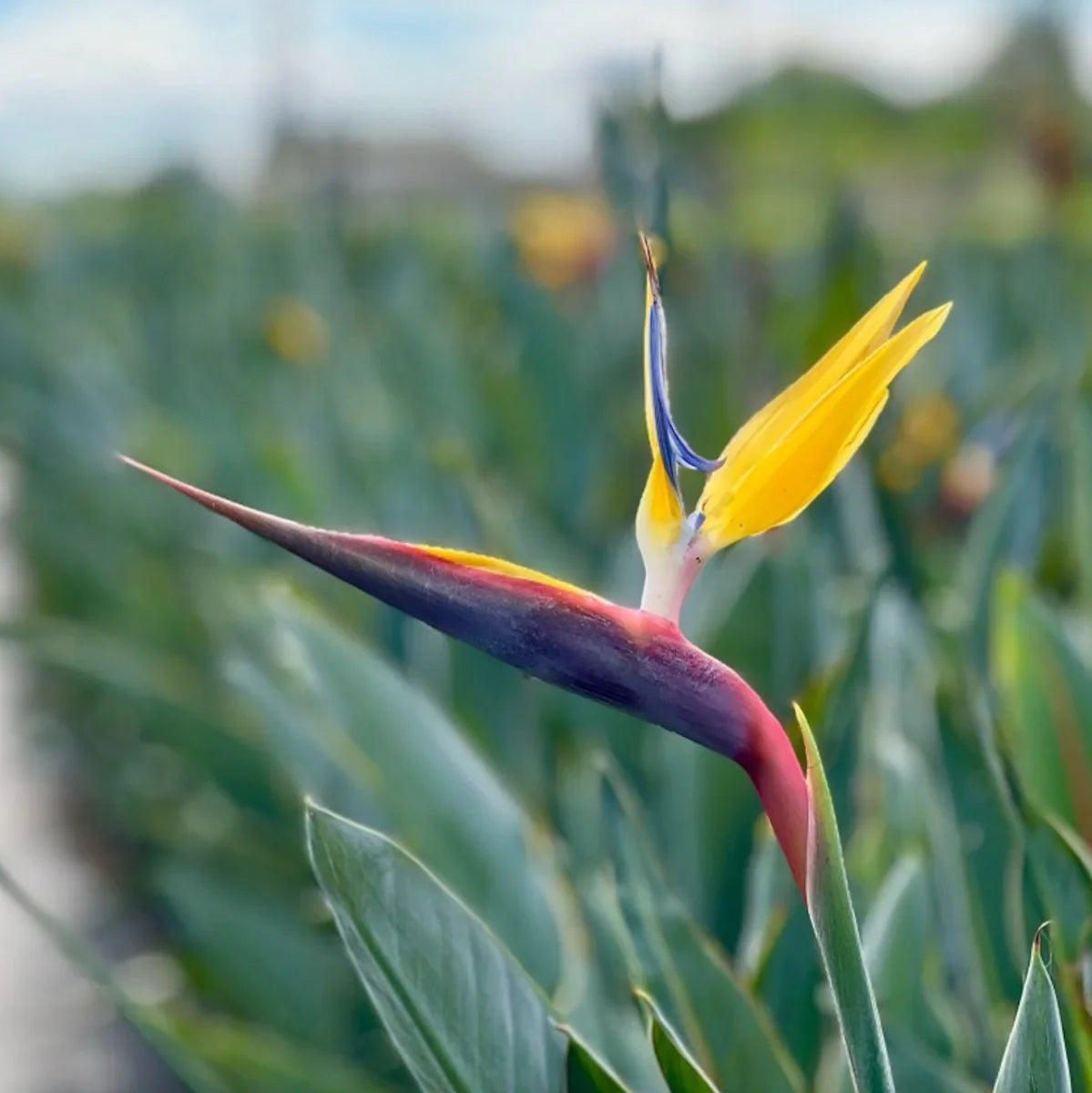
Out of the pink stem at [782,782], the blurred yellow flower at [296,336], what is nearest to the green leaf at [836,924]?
the pink stem at [782,782]

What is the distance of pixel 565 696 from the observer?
2.38ft

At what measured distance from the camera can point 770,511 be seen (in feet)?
0.91

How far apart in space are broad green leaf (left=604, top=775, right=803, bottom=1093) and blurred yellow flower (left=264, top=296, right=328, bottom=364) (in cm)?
153

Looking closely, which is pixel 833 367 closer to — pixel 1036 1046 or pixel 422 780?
pixel 1036 1046

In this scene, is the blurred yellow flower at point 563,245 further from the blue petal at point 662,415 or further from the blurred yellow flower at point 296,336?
the blue petal at point 662,415

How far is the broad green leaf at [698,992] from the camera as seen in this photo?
0.39 metres

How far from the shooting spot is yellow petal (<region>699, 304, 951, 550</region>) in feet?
0.88

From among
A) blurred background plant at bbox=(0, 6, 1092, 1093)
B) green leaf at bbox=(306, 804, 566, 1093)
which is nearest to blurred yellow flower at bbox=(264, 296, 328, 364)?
blurred background plant at bbox=(0, 6, 1092, 1093)

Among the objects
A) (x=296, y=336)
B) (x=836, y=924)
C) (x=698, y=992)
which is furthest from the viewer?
(x=296, y=336)

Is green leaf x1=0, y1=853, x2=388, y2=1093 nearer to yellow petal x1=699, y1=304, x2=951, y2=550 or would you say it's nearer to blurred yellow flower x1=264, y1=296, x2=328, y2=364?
yellow petal x1=699, y1=304, x2=951, y2=550

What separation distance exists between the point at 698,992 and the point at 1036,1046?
5.0 inches

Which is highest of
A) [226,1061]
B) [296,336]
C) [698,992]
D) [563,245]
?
[563,245]

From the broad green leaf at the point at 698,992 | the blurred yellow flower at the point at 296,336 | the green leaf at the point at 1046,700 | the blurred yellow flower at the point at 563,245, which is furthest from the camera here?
the blurred yellow flower at the point at 563,245

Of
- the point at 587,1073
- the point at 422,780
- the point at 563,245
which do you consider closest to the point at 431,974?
the point at 587,1073
